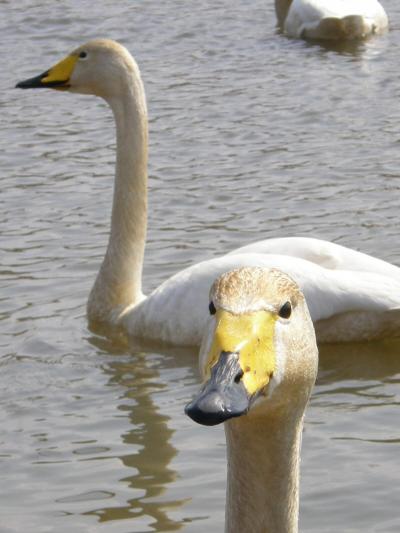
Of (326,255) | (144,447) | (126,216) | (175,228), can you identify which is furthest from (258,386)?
(175,228)

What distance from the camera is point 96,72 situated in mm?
9055

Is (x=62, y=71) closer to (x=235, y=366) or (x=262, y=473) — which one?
(x=262, y=473)

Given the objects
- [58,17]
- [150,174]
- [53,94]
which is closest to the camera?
[150,174]

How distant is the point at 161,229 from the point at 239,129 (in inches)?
106

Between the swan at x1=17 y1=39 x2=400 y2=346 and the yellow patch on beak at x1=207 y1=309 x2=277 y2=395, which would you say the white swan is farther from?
the yellow patch on beak at x1=207 y1=309 x2=277 y2=395

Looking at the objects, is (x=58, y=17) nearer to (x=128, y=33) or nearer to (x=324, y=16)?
(x=128, y=33)

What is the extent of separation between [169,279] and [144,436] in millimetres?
1383

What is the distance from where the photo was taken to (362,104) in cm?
1302

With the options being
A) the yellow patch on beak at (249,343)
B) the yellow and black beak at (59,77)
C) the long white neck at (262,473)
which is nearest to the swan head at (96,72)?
the yellow and black beak at (59,77)

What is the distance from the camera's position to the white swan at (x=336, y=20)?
16.6 metres

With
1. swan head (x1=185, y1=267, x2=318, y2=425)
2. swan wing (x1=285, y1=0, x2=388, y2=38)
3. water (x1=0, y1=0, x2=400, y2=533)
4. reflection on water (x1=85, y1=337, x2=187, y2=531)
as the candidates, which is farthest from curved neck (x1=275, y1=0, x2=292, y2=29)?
swan head (x1=185, y1=267, x2=318, y2=425)

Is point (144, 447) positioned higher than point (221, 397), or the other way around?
point (221, 397)

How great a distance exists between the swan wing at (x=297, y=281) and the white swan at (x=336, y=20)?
9.18m

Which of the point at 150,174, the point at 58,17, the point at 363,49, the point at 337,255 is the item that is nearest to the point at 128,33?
the point at 58,17
